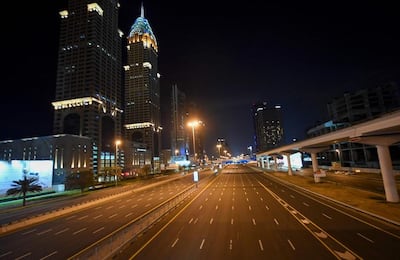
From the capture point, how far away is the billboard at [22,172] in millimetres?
53531

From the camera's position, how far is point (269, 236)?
17359mm

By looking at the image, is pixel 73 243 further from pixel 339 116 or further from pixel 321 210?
pixel 339 116

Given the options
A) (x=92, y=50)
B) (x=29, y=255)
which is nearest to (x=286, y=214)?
(x=29, y=255)

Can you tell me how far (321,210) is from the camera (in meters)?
25.7

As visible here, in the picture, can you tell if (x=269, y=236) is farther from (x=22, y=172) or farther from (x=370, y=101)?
(x=370, y=101)

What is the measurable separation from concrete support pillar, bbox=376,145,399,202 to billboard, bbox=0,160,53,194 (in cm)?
6659

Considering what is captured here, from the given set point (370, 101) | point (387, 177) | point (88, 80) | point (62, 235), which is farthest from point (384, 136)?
point (88, 80)

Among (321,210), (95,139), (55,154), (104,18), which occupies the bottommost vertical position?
(321,210)

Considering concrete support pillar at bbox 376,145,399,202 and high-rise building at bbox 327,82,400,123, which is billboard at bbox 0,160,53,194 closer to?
concrete support pillar at bbox 376,145,399,202

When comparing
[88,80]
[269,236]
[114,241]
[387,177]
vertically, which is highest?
[88,80]

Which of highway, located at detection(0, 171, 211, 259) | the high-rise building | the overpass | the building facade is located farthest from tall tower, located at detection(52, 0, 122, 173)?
the high-rise building

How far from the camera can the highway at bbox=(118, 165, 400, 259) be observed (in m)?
14.2

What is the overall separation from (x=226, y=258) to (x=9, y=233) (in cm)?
2243

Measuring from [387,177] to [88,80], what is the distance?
138791 millimetres
